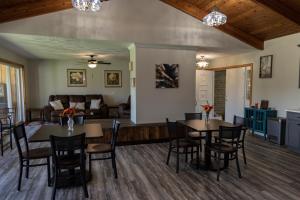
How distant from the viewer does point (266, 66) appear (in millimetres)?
5910

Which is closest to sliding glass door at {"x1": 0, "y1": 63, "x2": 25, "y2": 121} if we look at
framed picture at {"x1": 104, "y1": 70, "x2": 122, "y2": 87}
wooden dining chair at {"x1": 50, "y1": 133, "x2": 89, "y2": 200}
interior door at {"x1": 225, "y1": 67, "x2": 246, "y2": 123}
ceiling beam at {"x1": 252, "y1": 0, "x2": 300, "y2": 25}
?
framed picture at {"x1": 104, "y1": 70, "x2": 122, "y2": 87}

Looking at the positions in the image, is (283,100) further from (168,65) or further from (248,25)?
(168,65)

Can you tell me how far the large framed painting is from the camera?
17.9ft

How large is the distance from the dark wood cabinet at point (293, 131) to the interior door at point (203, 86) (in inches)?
133

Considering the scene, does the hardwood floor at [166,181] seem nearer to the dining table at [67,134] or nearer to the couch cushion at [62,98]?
the dining table at [67,134]

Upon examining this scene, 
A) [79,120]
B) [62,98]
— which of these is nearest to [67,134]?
[79,120]

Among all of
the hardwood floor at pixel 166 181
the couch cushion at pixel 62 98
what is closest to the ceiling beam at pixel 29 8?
the hardwood floor at pixel 166 181

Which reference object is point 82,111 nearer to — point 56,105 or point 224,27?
point 56,105

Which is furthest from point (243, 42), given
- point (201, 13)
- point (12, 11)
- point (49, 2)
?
point (12, 11)

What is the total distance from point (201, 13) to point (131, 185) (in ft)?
14.5

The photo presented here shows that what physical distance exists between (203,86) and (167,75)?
278cm

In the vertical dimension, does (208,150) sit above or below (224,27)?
below

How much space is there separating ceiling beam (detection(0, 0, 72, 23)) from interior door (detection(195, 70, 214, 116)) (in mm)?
5002

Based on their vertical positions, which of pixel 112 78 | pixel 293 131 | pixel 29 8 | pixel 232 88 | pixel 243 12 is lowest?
pixel 293 131
